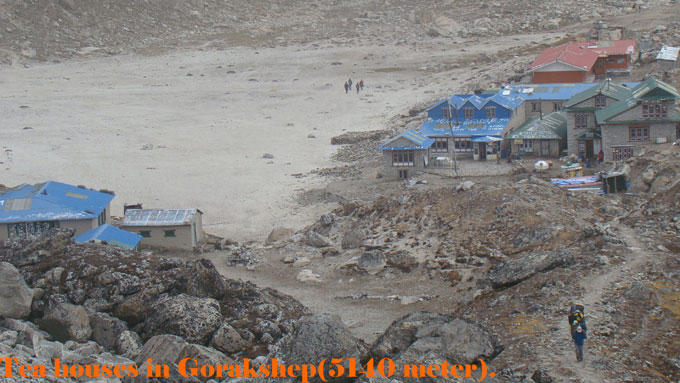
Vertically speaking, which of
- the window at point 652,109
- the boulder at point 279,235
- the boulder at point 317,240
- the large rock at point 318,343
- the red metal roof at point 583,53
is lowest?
the boulder at point 279,235

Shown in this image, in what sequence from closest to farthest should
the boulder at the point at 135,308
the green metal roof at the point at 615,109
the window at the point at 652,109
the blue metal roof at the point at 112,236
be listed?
the boulder at the point at 135,308 < the blue metal roof at the point at 112,236 < the window at the point at 652,109 < the green metal roof at the point at 615,109

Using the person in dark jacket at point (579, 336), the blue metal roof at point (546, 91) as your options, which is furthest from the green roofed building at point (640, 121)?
the person in dark jacket at point (579, 336)

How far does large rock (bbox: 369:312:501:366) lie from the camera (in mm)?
15198

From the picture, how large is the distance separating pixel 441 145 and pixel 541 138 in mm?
6116

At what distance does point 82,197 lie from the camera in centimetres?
3503

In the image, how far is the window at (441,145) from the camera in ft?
159

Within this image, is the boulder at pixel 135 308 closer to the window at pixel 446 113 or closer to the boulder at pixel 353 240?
the boulder at pixel 353 240

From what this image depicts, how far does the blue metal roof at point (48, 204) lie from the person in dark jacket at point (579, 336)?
76.5 feet

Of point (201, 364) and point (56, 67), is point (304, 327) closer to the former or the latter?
point (201, 364)

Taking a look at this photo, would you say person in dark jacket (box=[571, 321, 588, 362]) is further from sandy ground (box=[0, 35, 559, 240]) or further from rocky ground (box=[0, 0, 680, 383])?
sandy ground (box=[0, 35, 559, 240])

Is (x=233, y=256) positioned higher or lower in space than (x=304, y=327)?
lower

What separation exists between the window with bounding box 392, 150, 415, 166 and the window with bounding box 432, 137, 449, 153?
15.6 feet

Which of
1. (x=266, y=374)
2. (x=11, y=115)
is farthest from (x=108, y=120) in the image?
(x=266, y=374)

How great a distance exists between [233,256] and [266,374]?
54.9 feet
